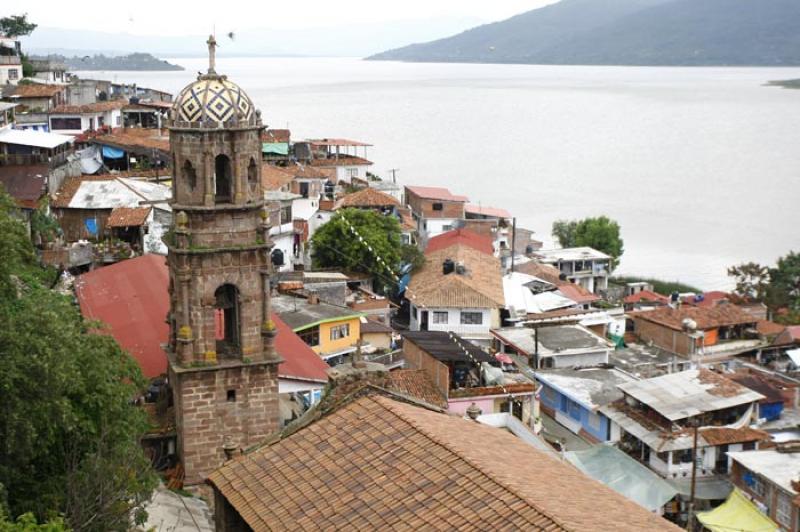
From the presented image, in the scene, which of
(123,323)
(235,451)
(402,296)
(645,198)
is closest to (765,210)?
(645,198)

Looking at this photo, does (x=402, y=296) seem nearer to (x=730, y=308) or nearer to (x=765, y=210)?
(x=730, y=308)

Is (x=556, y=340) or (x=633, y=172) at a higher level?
(x=633, y=172)

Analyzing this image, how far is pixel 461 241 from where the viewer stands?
58.5 metres

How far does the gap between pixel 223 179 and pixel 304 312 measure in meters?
16.8

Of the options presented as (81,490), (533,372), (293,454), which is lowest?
(533,372)

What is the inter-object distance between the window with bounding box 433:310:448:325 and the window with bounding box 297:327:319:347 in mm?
10669

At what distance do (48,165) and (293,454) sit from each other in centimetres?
3545

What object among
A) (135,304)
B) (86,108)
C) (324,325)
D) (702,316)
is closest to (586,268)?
(702,316)

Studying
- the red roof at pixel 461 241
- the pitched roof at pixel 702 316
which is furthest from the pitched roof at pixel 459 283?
the pitched roof at pixel 702 316

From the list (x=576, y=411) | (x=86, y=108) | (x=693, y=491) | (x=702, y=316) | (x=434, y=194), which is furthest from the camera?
(x=434, y=194)

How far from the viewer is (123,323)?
27.2 m

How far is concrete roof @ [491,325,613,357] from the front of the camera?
3994 centimetres

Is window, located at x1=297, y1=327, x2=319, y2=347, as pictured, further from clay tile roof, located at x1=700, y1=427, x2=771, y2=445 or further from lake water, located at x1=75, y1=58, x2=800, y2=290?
lake water, located at x1=75, y1=58, x2=800, y2=290

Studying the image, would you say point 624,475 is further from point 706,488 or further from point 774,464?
point 774,464
